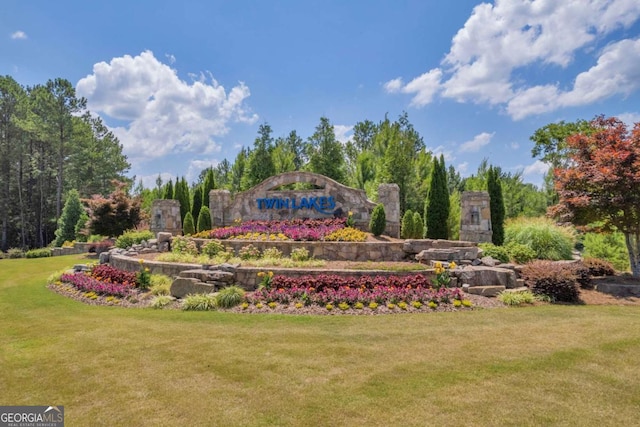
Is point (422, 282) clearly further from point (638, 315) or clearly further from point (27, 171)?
point (27, 171)

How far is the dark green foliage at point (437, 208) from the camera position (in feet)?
51.8

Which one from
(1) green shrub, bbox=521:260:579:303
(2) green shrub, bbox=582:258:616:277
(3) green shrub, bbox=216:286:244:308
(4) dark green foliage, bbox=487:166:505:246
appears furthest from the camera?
(4) dark green foliage, bbox=487:166:505:246

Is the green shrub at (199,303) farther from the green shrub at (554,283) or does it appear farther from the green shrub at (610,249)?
the green shrub at (610,249)

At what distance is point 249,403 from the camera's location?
3693 millimetres

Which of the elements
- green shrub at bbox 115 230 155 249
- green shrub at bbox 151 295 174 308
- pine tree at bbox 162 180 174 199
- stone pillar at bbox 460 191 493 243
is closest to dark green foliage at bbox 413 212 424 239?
stone pillar at bbox 460 191 493 243

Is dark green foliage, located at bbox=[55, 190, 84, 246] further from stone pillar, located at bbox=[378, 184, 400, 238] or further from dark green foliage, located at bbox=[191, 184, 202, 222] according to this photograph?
stone pillar, located at bbox=[378, 184, 400, 238]

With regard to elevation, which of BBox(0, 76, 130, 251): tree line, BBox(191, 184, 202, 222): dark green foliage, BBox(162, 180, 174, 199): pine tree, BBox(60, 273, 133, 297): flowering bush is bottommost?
BBox(60, 273, 133, 297): flowering bush

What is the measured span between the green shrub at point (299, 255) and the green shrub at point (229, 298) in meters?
3.18

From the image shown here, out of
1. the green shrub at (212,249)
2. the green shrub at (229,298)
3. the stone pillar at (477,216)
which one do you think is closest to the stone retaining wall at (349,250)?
the green shrub at (212,249)

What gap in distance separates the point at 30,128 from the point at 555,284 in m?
39.2

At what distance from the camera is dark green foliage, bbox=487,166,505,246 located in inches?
565

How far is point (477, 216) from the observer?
525 inches

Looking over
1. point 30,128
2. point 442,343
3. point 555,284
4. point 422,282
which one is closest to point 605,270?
point 555,284

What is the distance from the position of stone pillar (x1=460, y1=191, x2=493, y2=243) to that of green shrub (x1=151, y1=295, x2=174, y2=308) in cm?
1053
